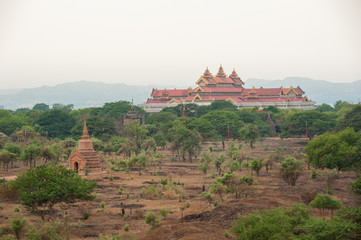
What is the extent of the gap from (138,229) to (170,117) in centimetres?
6208

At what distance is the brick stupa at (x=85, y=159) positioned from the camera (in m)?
43.7

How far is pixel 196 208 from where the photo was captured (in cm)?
2998

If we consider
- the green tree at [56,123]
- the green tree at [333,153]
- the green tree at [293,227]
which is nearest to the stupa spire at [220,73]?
the green tree at [56,123]

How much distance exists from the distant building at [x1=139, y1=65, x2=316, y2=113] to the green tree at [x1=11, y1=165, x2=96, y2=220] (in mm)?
82420

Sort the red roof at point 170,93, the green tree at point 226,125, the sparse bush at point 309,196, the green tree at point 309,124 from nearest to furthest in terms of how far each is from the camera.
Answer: the sparse bush at point 309,196
the green tree at point 309,124
the green tree at point 226,125
the red roof at point 170,93

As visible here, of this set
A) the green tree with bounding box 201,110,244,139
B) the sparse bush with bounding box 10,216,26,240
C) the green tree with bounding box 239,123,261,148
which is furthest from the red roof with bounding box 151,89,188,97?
the sparse bush with bounding box 10,216,26,240

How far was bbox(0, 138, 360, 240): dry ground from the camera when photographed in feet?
79.0

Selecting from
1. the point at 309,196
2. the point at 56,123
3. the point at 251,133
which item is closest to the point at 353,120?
the point at 251,133

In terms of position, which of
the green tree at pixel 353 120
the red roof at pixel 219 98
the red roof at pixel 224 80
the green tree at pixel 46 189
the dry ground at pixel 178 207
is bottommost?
the dry ground at pixel 178 207

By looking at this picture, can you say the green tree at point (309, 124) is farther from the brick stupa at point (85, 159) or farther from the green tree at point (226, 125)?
the brick stupa at point (85, 159)

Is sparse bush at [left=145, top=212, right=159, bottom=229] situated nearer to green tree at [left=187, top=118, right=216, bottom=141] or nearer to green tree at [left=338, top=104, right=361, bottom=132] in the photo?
green tree at [left=338, top=104, right=361, bottom=132]

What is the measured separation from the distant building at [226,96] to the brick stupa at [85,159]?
64.7 meters

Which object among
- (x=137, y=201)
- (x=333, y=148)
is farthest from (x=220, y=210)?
(x=333, y=148)

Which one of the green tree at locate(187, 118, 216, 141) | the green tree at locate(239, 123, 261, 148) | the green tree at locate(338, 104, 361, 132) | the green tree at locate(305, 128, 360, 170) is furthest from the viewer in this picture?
the green tree at locate(187, 118, 216, 141)
